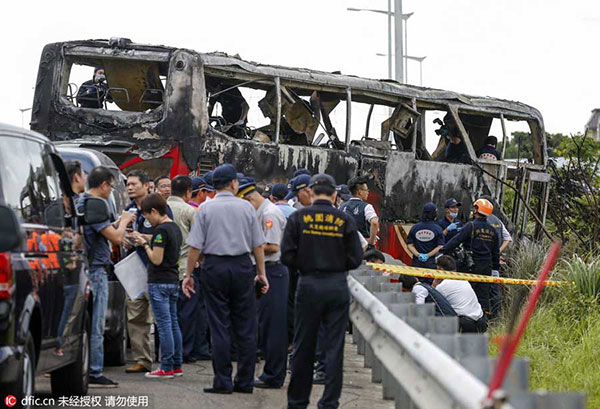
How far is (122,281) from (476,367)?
6064 millimetres

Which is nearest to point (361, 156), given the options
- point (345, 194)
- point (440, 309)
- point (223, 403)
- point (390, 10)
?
point (345, 194)

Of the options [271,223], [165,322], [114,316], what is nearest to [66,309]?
[165,322]

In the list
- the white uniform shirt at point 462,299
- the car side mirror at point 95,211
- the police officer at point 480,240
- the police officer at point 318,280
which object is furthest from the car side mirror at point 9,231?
the police officer at point 480,240

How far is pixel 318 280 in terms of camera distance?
8.40m

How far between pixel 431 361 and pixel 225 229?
4412mm

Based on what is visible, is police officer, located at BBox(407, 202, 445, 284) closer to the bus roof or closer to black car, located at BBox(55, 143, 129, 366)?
the bus roof

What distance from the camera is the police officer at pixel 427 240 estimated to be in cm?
1741

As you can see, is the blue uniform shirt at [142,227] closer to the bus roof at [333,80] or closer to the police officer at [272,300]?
the police officer at [272,300]

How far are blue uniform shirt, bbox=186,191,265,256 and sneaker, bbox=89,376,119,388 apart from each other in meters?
1.24

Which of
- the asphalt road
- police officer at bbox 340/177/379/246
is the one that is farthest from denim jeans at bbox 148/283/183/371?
police officer at bbox 340/177/379/246

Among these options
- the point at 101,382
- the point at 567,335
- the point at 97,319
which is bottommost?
the point at 567,335

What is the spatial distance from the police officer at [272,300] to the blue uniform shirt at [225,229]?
0.62m

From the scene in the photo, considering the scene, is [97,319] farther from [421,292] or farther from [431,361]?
[431,361]

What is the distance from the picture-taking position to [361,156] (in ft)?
66.0
